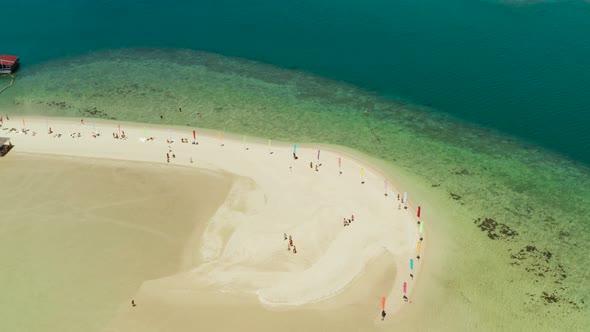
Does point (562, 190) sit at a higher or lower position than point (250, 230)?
higher

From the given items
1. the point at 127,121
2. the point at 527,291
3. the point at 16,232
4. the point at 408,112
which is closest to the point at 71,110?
the point at 127,121

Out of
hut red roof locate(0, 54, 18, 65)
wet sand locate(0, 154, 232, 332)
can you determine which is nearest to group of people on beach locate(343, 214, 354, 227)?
wet sand locate(0, 154, 232, 332)

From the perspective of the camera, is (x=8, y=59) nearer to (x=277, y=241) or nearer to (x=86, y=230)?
(x=86, y=230)

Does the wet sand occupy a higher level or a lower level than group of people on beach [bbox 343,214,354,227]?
lower

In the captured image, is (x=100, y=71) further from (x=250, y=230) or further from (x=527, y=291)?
(x=527, y=291)

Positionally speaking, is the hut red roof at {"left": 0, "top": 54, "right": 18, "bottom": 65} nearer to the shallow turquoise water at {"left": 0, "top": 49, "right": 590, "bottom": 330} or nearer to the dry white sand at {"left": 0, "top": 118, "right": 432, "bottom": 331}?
the shallow turquoise water at {"left": 0, "top": 49, "right": 590, "bottom": 330}

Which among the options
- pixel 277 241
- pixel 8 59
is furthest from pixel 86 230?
pixel 8 59
